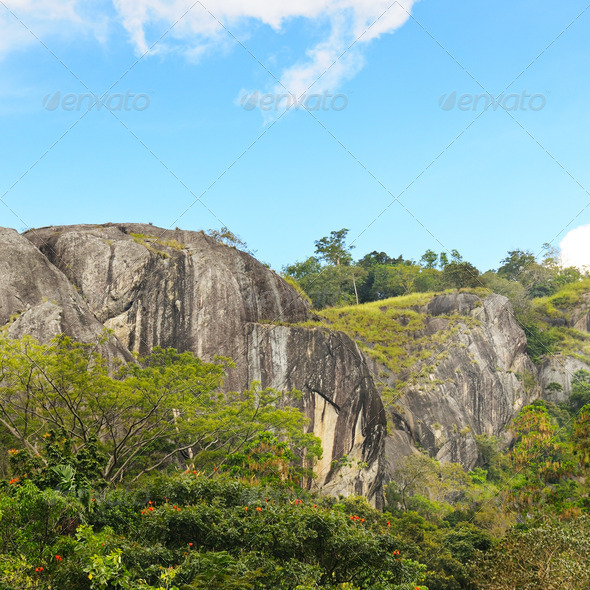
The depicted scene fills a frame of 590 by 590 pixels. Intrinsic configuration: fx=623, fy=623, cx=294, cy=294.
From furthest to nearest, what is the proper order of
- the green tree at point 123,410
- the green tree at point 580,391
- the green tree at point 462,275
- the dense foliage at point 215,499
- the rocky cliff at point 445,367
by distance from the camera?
the green tree at point 462,275
the green tree at point 580,391
the rocky cliff at point 445,367
the green tree at point 123,410
the dense foliage at point 215,499

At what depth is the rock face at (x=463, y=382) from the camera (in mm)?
38469

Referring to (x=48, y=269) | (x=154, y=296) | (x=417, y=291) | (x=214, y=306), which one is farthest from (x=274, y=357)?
(x=417, y=291)

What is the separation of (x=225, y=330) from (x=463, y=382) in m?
21.3

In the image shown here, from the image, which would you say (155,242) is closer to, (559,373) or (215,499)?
(215,499)

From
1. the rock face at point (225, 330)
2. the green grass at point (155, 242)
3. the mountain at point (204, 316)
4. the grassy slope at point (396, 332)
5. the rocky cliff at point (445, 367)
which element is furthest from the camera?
the grassy slope at point (396, 332)

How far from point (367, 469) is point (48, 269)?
1611 cm

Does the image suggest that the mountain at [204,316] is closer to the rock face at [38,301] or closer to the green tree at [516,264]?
the rock face at [38,301]

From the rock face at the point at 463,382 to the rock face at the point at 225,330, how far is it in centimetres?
681

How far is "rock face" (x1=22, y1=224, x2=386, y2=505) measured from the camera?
26.6 metres

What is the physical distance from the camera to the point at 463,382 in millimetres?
42438

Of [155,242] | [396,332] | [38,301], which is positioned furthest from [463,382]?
[38,301]

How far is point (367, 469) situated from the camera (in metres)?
28.1

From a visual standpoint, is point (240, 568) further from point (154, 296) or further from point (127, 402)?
point (154, 296)

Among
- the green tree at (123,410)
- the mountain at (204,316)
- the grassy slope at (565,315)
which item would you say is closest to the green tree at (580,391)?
the grassy slope at (565,315)
